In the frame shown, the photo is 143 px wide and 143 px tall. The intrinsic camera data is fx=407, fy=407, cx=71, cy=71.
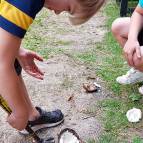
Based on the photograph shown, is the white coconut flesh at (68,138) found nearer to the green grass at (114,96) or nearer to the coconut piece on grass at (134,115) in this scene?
the green grass at (114,96)

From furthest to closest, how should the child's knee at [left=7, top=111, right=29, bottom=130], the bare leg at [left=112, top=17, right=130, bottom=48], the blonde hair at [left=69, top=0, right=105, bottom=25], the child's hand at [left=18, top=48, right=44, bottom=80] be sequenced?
the bare leg at [left=112, top=17, right=130, bottom=48] → the child's hand at [left=18, top=48, right=44, bottom=80] → the child's knee at [left=7, top=111, right=29, bottom=130] → the blonde hair at [left=69, top=0, right=105, bottom=25]

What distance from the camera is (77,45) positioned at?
3.55 metres

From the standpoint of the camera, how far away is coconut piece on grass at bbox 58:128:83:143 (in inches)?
91.5

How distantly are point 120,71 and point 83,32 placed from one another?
2.96 ft

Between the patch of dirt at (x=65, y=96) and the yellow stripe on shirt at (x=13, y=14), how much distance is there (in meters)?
0.96

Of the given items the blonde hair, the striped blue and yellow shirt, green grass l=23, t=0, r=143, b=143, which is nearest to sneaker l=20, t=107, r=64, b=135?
green grass l=23, t=0, r=143, b=143

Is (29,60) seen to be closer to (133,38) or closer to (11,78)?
(11,78)

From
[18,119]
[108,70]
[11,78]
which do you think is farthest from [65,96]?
[11,78]

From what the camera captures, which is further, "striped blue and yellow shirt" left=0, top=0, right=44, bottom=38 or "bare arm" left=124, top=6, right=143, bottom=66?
"bare arm" left=124, top=6, right=143, bottom=66

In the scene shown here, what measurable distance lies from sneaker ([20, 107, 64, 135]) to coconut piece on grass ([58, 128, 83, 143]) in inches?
5.5

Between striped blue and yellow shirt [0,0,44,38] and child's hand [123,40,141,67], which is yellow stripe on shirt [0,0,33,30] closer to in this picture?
striped blue and yellow shirt [0,0,44,38]

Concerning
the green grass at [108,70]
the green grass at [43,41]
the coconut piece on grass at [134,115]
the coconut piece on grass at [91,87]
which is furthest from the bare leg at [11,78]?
the green grass at [43,41]

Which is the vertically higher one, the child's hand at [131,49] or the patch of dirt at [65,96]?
the child's hand at [131,49]

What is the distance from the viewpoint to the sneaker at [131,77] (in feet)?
9.25
